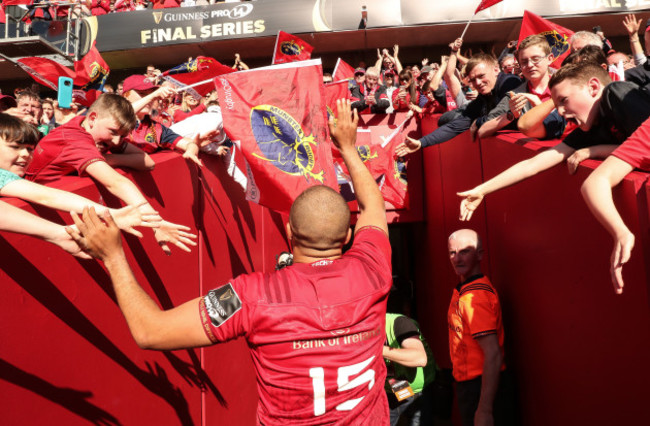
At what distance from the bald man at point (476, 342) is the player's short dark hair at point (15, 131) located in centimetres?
286

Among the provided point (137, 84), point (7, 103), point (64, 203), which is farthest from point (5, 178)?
point (7, 103)

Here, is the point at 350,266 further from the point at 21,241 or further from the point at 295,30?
the point at 295,30

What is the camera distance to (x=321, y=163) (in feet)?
12.6

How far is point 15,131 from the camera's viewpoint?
2.29 m

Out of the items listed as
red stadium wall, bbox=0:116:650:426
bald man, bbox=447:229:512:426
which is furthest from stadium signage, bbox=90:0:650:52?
bald man, bbox=447:229:512:426

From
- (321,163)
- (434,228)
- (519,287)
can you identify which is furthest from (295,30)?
(519,287)

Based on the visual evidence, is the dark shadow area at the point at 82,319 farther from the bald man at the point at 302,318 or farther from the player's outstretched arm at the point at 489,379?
the player's outstretched arm at the point at 489,379

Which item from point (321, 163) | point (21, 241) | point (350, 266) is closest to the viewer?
point (350, 266)

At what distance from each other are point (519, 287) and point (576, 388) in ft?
3.08

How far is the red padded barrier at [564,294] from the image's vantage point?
6.58ft

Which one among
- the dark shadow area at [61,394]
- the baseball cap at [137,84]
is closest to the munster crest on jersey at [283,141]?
the baseball cap at [137,84]

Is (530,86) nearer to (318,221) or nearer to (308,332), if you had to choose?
(318,221)

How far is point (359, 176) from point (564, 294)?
4.91ft

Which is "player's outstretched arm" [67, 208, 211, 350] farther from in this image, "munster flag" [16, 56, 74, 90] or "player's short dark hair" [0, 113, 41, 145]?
"munster flag" [16, 56, 74, 90]
